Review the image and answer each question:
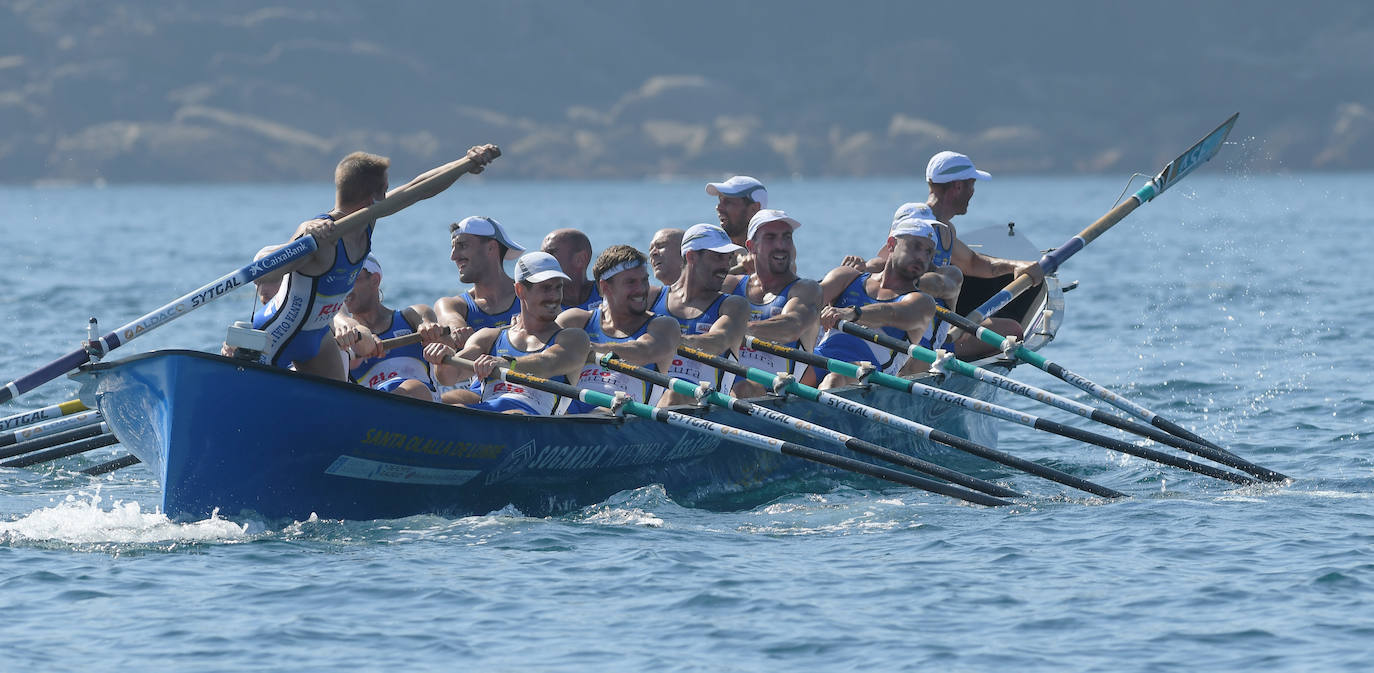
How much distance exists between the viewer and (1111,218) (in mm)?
15586

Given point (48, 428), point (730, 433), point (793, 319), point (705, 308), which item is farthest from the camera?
point (793, 319)

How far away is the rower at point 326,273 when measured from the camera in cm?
959

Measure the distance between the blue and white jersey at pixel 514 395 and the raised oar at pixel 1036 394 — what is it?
109 inches

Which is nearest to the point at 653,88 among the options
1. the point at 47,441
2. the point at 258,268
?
the point at 47,441

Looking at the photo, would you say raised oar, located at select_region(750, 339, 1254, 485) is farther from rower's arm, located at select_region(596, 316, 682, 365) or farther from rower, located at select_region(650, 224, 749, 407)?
rower's arm, located at select_region(596, 316, 682, 365)

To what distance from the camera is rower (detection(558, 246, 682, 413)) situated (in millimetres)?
11117

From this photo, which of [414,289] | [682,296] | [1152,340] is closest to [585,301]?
[682,296]

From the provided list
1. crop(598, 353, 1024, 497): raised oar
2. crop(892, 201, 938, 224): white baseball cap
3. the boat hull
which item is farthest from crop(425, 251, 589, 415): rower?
crop(892, 201, 938, 224): white baseball cap

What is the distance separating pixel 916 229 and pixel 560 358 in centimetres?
360

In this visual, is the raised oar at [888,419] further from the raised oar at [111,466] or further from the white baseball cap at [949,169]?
the raised oar at [111,466]

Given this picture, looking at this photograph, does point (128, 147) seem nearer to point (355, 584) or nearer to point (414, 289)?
point (414, 289)

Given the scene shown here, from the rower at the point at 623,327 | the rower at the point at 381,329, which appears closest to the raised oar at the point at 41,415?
the rower at the point at 381,329

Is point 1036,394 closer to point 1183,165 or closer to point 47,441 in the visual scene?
point 1183,165

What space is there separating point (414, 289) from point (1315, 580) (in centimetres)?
2561
